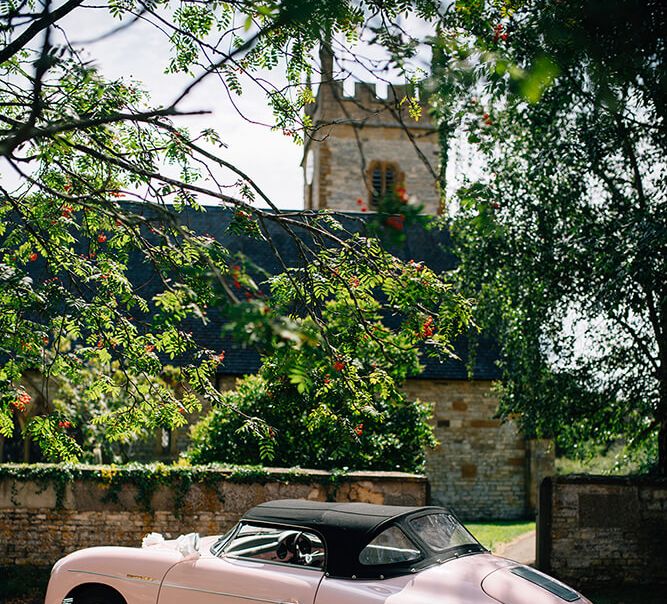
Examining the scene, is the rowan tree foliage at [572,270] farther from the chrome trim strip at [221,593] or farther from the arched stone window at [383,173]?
the arched stone window at [383,173]

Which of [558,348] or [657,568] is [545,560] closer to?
[657,568]

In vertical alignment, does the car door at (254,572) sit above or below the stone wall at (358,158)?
below

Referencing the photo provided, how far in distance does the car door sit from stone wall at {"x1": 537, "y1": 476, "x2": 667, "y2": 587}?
5109 millimetres

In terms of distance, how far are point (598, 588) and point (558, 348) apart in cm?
353

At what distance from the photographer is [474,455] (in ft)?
63.8

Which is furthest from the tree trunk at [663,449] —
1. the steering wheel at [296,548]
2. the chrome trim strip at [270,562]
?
the chrome trim strip at [270,562]

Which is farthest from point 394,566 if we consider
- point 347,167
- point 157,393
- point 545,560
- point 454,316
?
point 347,167

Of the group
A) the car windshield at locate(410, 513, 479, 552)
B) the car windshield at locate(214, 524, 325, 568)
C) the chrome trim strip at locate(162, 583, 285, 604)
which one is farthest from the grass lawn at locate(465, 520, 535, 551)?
the chrome trim strip at locate(162, 583, 285, 604)

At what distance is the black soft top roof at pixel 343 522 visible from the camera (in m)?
5.71

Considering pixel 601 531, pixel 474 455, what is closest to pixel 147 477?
pixel 601 531

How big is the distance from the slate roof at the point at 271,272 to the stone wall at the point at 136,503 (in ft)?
22.8

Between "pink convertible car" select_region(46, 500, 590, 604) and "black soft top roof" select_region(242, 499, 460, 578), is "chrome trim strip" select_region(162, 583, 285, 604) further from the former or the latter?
"black soft top roof" select_region(242, 499, 460, 578)

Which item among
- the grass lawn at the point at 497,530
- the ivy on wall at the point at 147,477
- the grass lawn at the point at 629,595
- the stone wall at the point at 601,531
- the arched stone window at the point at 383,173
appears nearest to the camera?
the grass lawn at the point at 629,595

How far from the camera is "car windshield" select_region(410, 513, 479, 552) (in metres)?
5.92
